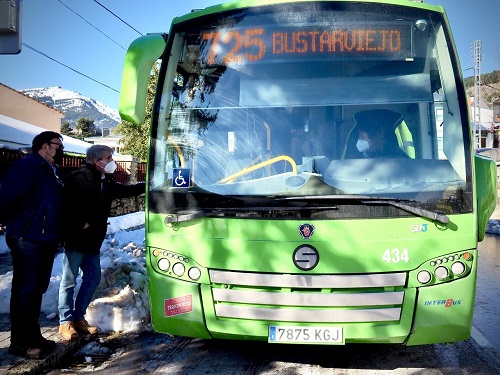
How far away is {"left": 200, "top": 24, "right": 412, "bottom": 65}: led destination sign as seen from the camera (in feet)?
14.2

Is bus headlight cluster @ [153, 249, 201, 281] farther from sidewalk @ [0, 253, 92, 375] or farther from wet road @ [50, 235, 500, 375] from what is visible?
sidewalk @ [0, 253, 92, 375]

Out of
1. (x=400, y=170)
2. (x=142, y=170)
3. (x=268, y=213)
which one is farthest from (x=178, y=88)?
(x=142, y=170)

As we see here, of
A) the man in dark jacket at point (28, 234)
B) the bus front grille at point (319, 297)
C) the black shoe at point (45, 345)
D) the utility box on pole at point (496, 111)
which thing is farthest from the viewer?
the utility box on pole at point (496, 111)

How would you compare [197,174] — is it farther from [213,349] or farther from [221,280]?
[213,349]

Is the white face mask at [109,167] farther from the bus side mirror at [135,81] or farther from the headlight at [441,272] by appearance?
the headlight at [441,272]

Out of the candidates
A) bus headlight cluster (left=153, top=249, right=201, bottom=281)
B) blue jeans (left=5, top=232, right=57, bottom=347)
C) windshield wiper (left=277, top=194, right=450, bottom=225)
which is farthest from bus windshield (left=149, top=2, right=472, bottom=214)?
blue jeans (left=5, top=232, right=57, bottom=347)

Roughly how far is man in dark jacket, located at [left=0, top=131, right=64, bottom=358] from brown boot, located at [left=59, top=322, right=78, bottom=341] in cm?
32

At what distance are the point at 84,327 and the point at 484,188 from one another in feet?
13.4

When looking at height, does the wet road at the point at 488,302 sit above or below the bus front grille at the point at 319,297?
below

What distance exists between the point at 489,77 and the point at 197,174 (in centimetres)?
13500

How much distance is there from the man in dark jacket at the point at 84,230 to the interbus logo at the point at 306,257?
2.32 metres

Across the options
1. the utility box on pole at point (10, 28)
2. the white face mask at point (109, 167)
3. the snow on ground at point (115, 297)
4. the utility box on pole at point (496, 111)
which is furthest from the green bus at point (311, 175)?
the utility box on pole at point (496, 111)

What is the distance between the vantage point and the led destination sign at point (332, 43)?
14.2 feet

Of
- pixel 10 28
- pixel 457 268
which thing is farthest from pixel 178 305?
pixel 10 28
